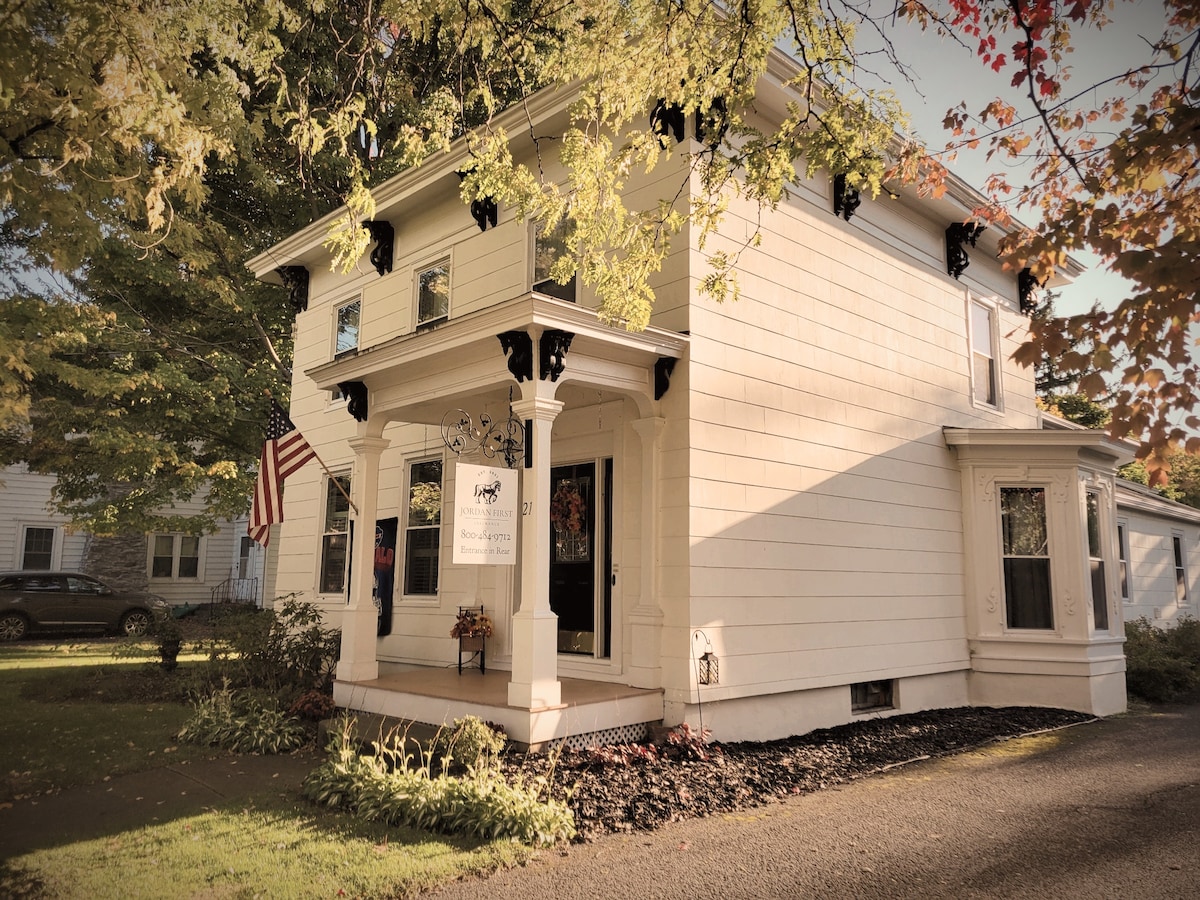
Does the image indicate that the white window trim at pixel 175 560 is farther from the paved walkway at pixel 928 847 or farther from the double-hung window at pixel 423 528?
the paved walkway at pixel 928 847

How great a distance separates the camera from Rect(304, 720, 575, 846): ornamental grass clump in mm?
5508

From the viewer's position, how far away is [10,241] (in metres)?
10.2

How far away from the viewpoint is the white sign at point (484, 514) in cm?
715

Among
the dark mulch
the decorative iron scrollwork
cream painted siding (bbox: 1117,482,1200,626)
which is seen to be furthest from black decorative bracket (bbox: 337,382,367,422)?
cream painted siding (bbox: 1117,482,1200,626)

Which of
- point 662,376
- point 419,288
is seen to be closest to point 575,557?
point 662,376

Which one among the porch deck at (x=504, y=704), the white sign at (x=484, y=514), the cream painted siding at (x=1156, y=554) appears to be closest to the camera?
the porch deck at (x=504, y=704)

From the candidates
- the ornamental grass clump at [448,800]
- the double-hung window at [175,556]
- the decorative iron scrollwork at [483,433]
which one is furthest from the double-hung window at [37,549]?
the ornamental grass clump at [448,800]

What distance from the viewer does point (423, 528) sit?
11.2m

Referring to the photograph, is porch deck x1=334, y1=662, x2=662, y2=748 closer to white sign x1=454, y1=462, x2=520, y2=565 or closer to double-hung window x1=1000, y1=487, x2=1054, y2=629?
white sign x1=454, y1=462, x2=520, y2=565

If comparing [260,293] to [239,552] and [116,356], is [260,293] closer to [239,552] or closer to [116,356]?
[116,356]

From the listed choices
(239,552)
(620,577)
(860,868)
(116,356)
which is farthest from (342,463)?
(239,552)

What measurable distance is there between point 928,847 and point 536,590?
11.1ft

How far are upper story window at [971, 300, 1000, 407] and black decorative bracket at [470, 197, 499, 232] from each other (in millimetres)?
7049

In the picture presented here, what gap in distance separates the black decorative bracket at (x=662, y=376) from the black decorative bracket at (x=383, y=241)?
18.9 feet
